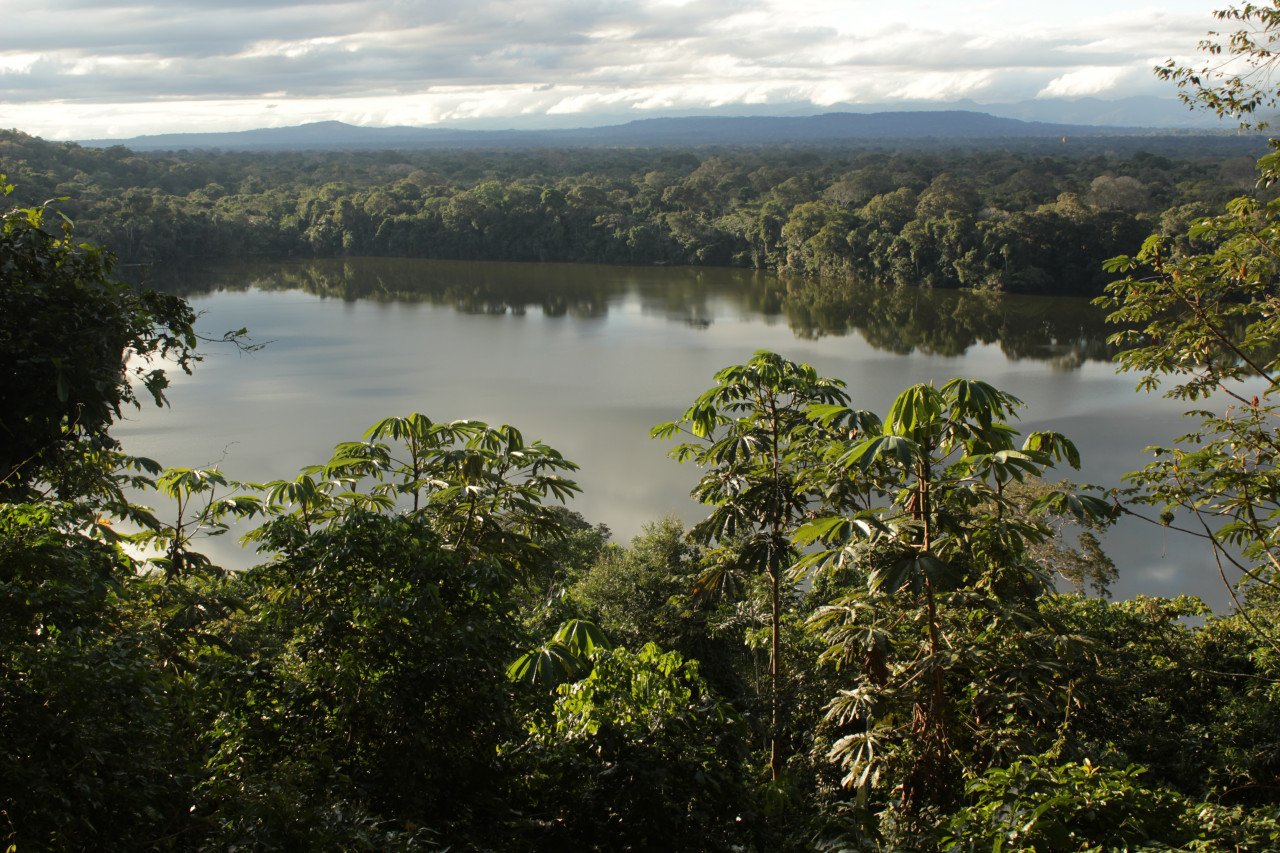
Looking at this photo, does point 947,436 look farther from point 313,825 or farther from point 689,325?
point 689,325

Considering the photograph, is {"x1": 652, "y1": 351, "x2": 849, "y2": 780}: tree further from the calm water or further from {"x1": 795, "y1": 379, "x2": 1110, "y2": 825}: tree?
the calm water

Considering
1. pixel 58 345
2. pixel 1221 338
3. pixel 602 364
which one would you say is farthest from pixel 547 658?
pixel 602 364

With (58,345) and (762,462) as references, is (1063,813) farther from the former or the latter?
(58,345)

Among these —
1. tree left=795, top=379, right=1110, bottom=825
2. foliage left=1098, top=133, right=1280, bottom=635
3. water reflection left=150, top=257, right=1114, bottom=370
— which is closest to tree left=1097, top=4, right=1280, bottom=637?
foliage left=1098, top=133, right=1280, bottom=635

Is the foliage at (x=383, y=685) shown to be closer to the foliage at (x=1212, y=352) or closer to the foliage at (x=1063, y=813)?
the foliage at (x=1063, y=813)

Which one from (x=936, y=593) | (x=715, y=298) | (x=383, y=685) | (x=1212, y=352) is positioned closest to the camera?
(x=383, y=685)

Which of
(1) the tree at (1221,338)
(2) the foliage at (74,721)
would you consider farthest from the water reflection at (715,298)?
(2) the foliage at (74,721)
